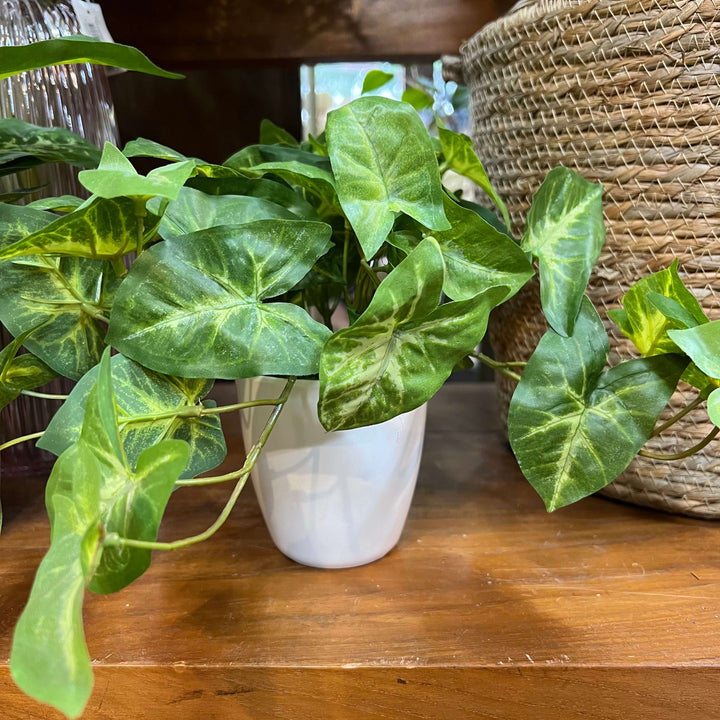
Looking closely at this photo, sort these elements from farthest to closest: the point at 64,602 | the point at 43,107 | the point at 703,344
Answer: the point at 43,107 → the point at 703,344 → the point at 64,602

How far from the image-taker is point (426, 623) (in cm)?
45

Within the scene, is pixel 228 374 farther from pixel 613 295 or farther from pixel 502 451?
pixel 502 451

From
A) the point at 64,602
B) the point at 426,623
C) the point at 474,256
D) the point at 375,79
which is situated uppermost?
the point at 375,79

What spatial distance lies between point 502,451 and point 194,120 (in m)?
0.69

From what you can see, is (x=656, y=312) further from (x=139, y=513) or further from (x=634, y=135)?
(x=139, y=513)

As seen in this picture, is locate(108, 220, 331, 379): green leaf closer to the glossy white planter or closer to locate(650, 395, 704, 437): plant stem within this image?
the glossy white planter

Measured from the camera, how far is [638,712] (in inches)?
15.7

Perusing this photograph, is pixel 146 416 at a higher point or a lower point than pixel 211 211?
lower

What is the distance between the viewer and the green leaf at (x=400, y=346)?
1.10ft

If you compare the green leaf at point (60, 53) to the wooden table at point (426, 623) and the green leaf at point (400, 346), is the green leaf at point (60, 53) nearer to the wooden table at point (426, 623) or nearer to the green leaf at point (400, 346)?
the green leaf at point (400, 346)

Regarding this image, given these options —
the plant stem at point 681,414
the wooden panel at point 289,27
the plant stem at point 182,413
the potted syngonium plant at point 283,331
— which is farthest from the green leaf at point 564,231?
the wooden panel at point 289,27

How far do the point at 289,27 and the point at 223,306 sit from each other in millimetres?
599

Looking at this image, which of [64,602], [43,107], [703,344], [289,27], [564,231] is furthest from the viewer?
[289,27]

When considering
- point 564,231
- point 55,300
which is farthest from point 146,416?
point 564,231
